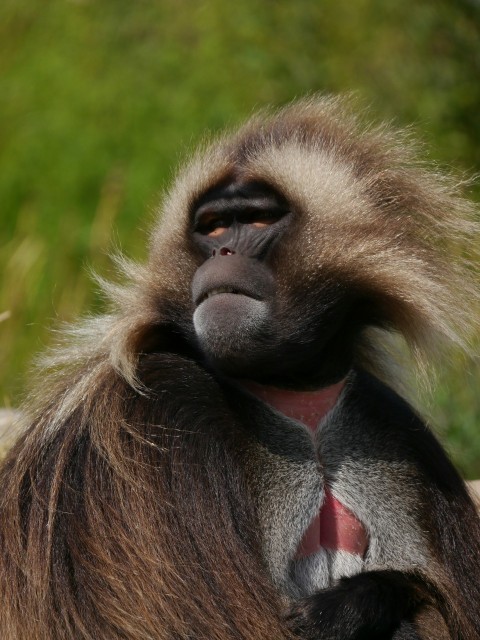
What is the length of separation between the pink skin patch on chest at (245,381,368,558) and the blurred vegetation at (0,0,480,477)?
15.8 feet

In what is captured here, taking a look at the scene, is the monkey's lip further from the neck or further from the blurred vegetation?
the blurred vegetation

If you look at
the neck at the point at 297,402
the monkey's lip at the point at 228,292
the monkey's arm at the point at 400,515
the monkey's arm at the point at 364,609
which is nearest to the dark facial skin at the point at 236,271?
the monkey's lip at the point at 228,292

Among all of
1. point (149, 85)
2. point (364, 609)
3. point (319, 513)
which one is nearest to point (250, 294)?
point (319, 513)

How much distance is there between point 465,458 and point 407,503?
2.17 m

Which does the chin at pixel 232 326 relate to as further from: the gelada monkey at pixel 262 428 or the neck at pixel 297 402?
the neck at pixel 297 402

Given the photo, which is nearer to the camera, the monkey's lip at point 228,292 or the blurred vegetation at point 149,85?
the monkey's lip at point 228,292

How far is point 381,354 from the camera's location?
4.92m

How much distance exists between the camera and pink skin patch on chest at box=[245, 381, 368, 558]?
420cm

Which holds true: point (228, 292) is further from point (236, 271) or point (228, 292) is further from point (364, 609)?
point (364, 609)

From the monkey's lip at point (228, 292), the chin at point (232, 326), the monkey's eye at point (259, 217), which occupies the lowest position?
the chin at point (232, 326)

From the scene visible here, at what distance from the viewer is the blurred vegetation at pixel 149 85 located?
960 centimetres

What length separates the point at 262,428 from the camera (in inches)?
165

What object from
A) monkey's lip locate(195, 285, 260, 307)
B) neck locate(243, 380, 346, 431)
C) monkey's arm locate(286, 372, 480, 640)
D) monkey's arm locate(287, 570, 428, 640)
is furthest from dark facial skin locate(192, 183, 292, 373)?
monkey's arm locate(287, 570, 428, 640)

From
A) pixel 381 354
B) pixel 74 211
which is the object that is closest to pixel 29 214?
pixel 74 211
